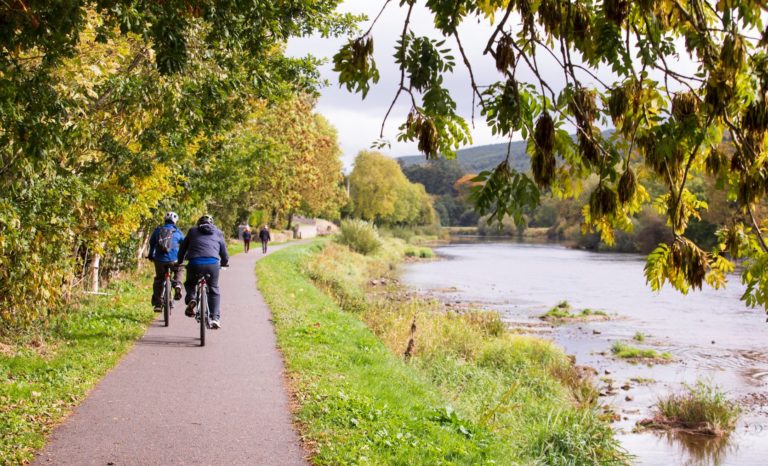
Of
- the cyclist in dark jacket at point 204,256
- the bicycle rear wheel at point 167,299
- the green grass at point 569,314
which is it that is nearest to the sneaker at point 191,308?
the cyclist in dark jacket at point 204,256

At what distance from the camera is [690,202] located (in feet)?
12.3

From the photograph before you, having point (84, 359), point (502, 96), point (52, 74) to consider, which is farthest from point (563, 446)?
point (52, 74)

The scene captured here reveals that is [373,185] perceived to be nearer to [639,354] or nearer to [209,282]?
[639,354]

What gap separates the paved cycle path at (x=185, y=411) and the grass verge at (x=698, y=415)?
6804 mm

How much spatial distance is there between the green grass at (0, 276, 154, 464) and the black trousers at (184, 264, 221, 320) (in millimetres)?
1198

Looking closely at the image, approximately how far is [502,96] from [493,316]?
18.2 m

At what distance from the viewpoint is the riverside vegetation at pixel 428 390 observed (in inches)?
281

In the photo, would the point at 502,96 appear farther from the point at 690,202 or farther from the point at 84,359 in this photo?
the point at 84,359

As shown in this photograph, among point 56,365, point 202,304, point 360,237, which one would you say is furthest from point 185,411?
point 360,237

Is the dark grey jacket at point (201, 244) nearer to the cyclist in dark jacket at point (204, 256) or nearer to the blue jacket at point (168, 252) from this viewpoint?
the cyclist in dark jacket at point (204, 256)

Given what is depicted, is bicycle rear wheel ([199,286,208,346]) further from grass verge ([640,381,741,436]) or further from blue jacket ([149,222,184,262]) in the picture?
grass verge ([640,381,741,436])

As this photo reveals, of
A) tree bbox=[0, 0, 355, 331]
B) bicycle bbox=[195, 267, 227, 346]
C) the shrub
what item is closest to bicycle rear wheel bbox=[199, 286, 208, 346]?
bicycle bbox=[195, 267, 227, 346]

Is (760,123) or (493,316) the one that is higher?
(760,123)

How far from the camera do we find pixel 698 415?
12.4 metres
